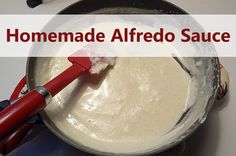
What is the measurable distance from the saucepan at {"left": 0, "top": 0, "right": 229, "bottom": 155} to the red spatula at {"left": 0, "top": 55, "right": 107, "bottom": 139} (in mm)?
47

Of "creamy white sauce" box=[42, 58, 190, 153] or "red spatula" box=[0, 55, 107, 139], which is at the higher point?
"red spatula" box=[0, 55, 107, 139]

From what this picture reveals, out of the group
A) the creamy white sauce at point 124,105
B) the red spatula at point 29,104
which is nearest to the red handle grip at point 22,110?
the red spatula at point 29,104

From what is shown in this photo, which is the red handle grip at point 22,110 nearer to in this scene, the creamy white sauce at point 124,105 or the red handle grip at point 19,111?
the red handle grip at point 19,111

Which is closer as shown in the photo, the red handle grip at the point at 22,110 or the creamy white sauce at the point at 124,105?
the red handle grip at the point at 22,110

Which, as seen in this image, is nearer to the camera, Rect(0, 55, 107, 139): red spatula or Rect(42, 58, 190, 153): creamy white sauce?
Rect(0, 55, 107, 139): red spatula

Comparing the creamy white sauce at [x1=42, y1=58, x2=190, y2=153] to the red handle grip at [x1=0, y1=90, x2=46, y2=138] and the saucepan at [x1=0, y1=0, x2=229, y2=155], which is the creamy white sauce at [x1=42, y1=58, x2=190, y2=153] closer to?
the saucepan at [x1=0, y1=0, x2=229, y2=155]

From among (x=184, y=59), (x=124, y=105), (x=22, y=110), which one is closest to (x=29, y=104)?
(x=22, y=110)

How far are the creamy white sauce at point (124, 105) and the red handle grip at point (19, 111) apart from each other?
0.12 m

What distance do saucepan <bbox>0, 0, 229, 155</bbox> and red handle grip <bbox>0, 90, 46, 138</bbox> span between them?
5cm

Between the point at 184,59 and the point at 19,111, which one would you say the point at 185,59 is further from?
the point at 19,111

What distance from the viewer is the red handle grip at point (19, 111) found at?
578 mm

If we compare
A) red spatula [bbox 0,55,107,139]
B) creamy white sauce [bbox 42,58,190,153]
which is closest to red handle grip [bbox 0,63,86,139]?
red spatula [bbox 0,55,107,139]

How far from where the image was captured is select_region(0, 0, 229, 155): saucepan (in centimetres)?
65

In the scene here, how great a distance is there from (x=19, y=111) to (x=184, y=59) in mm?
446
